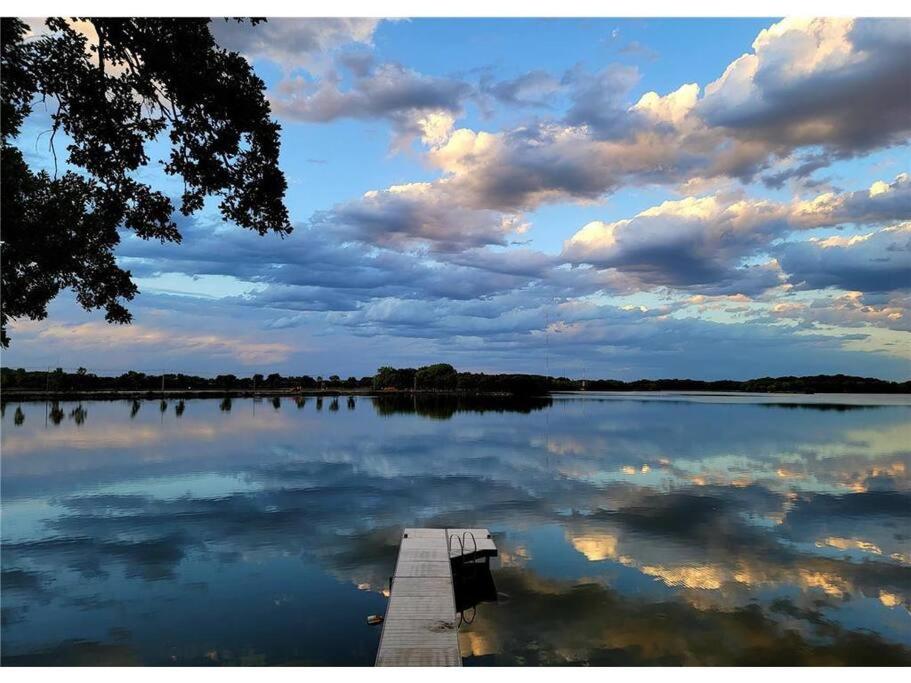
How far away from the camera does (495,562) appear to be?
21.1 meters

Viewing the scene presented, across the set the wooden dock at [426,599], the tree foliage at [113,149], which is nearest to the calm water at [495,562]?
the wooden dock at [426,599]

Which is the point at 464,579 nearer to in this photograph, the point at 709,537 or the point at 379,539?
the point at 379,539

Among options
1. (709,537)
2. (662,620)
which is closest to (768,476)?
(709,537)

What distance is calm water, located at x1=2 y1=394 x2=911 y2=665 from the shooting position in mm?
14953

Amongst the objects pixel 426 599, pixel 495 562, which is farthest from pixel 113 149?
pixel 495 562

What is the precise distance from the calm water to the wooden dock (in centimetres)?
139

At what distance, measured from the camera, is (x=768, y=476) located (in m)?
41.8

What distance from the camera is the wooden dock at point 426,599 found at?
38.6 feet

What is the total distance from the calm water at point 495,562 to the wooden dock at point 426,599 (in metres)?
1.39

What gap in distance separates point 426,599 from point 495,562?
23.4ft

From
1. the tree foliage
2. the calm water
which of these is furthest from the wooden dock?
the tree foliage

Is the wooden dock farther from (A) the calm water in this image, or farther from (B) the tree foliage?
(B) the tree foliage

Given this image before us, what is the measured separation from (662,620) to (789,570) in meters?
7.93

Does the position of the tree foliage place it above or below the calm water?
above
